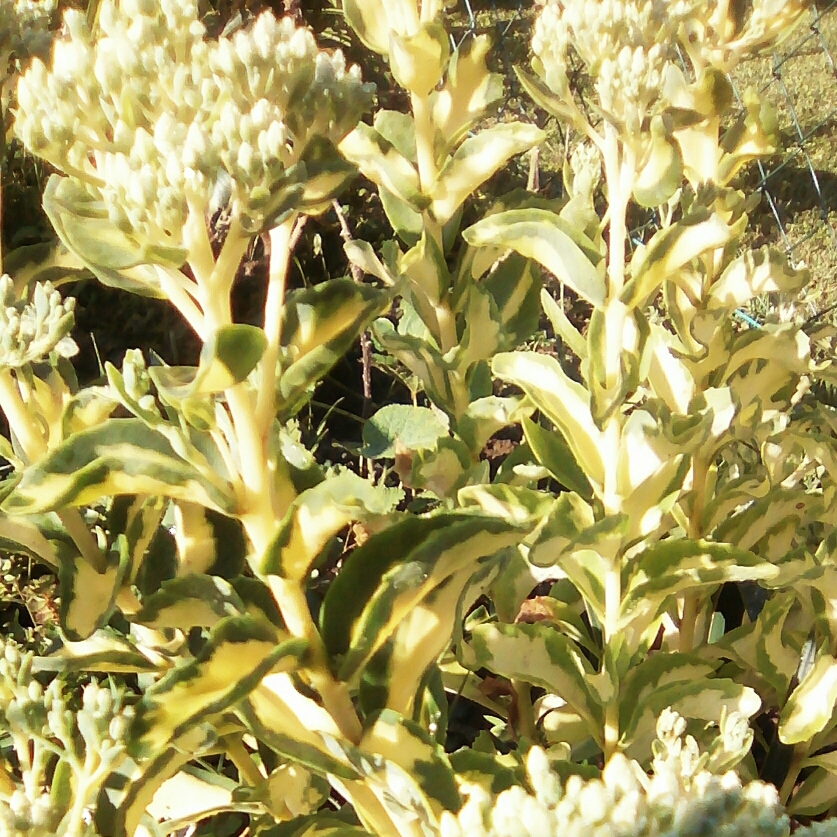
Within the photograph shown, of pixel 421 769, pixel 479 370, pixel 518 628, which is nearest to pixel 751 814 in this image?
pixel 421 769

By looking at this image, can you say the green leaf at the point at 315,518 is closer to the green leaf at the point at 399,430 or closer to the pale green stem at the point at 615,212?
the pale green stem at the point at 615,212

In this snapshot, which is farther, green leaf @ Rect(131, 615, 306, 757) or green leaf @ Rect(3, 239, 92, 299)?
green leaf @ Rect(3, 239, 92, 299)

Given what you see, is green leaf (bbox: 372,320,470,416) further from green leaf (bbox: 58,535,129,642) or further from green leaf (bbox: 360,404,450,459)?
green leaf (bbox: 58,535,129,642)

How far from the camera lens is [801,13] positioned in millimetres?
776

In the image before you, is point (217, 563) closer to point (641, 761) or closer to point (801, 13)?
point (641, 761)

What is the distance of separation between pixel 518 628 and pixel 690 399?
29cm

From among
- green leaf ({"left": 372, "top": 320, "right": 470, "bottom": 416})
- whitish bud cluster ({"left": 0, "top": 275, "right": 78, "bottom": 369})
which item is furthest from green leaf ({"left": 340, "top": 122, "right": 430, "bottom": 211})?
whitish bud cluster ({"left": 0, "top": 275, "right": 78, "bottom": 369})

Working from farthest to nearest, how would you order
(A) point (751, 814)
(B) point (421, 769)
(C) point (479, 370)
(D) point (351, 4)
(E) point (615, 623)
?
(C) point (479, 370) → (D) point (351, 4) → (E) point (615, 623) → (B) point (421, 769) → (A) point (751, 814)

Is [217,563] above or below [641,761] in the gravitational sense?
above

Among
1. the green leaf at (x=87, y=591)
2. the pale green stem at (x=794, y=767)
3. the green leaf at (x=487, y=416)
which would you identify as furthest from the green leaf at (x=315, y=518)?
the pale green stem at (x=794, y=767)

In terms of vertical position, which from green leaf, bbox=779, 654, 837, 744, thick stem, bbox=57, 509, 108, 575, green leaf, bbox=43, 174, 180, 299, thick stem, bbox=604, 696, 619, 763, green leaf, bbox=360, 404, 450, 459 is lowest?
green leaf, bbox=779, 654, 837, 744

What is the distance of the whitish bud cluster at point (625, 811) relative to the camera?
1.44 ft

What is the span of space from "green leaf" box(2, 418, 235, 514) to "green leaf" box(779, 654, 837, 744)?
638 millimetres

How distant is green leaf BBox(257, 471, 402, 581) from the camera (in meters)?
0.52
